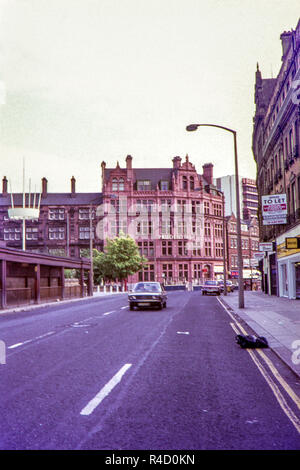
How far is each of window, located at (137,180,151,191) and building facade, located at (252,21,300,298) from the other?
1738 inches

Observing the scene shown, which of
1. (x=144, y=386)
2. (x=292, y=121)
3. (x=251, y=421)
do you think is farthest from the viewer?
(x=292, y=121)

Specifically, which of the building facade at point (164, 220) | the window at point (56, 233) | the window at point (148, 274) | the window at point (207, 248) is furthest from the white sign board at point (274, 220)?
the window at point (56, 233)

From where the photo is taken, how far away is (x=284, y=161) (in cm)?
3183

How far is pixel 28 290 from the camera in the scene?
31438mm

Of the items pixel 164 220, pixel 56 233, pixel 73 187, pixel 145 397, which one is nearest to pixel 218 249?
pixel 164 220

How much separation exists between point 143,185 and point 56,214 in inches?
732

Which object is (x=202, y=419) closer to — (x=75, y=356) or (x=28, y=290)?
(x=75, y=356)

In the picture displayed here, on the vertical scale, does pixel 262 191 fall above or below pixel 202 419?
above

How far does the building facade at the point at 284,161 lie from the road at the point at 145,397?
17080 mm

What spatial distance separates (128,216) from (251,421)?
3218 inches

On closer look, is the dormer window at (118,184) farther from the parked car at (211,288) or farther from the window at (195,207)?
the parked car at (211,288)

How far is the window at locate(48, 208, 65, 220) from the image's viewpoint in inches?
3529

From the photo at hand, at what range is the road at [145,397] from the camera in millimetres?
4539

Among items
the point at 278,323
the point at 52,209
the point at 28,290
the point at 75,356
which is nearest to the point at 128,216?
the point at 52,209
